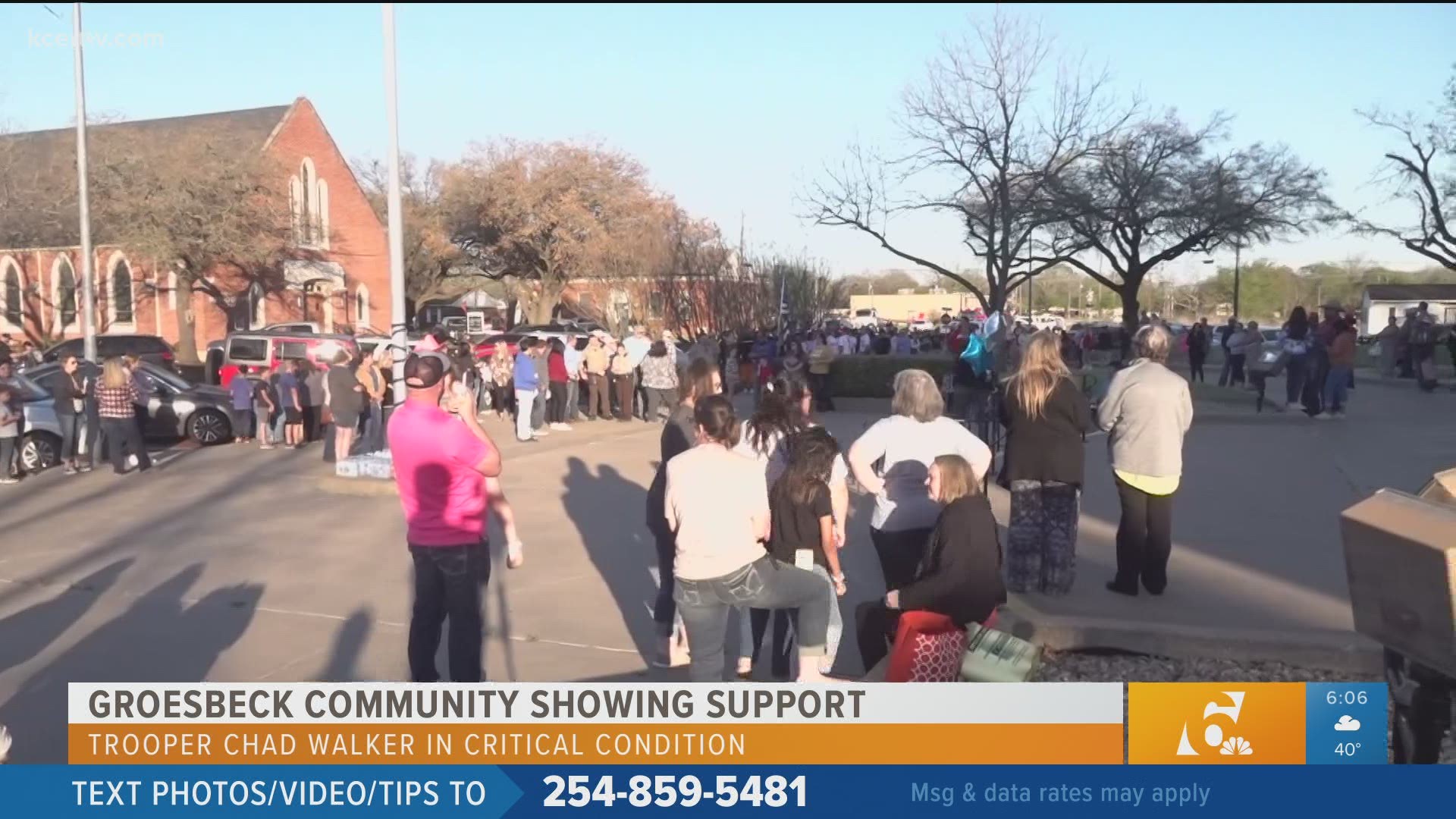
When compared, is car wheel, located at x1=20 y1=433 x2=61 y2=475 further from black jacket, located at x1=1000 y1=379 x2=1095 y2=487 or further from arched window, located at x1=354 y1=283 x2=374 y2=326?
arched window, located at x1=354 y1=283 x2=374 y2=326

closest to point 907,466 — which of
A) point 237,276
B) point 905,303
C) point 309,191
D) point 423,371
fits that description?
point 423,371

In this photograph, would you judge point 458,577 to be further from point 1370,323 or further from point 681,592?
point 1370,323

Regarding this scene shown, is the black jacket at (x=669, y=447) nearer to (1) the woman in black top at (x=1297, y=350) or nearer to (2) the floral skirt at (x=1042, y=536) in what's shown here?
(2) the floral skirt at (x=1042, y=536)

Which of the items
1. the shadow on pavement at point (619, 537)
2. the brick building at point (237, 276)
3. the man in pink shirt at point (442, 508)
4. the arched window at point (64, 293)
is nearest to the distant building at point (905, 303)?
the brick building at point (237, 276)

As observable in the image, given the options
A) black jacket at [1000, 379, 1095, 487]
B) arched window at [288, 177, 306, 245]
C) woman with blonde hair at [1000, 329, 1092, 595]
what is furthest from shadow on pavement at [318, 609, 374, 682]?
arched window at [288, 177, 306, 245]

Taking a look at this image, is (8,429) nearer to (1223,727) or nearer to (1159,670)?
(1159,670)

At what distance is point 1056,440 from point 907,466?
1.30m

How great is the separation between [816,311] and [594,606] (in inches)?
1339

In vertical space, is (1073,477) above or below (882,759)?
above

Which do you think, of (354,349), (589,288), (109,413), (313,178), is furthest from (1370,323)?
(109,413)

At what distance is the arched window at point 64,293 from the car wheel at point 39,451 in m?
33.1

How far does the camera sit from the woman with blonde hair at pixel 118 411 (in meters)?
14.5

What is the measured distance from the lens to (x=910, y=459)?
6371mm

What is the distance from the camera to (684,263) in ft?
115
